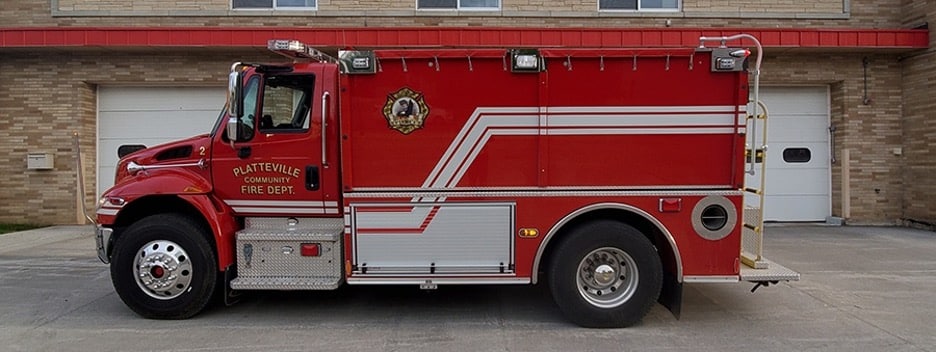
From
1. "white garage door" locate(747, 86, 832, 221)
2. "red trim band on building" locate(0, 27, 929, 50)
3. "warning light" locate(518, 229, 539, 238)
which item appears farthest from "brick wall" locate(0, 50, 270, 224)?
"white garage door" locate(747, 86, 832, 221)

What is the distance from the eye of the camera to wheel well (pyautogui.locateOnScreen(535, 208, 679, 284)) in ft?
17.7

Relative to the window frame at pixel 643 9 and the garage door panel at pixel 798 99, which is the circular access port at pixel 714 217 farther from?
the garage door panel at pixel 798 99

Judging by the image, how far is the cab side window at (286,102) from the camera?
18.4 feet

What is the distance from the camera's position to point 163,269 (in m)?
5.55

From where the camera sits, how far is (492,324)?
558 cm

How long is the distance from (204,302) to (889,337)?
19.7ft

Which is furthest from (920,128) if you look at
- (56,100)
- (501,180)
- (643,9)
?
(56,100)

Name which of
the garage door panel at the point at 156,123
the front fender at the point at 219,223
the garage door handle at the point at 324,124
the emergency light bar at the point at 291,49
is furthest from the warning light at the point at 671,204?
the garage door panel at the point at 156,123

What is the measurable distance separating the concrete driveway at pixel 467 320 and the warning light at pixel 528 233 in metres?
0.83

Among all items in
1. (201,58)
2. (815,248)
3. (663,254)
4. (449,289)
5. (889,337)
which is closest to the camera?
(889,337)

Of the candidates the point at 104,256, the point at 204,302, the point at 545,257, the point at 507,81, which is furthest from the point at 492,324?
the point at 104,256

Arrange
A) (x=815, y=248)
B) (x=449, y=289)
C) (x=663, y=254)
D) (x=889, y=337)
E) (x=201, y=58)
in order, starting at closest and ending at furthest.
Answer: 1. (x=889, y=337)
2. (x=663, y=254)
3. (x=449, y=289)
4. (x=815, y=248)
5. (x=201, y=58)

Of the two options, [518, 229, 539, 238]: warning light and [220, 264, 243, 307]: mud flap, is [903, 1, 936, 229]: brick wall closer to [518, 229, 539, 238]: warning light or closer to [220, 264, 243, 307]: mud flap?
[518, 229, 539, 238]: warning light

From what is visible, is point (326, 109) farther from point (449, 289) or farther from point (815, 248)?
point (815, 248)
